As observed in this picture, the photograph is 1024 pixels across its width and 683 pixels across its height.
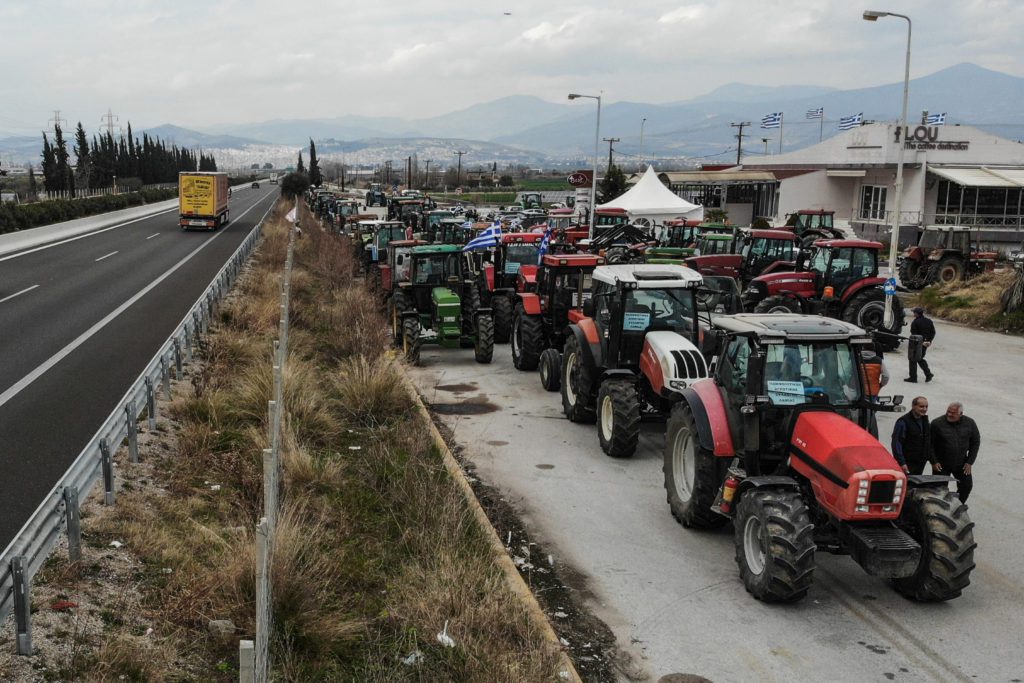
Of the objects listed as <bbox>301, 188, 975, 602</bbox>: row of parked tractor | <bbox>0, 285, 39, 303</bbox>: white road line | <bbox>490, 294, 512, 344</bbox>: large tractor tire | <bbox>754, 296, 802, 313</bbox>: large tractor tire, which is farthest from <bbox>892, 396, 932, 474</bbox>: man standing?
<bbox>0, 285, 39, 303</bbox>: white road line

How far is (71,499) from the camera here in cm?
727

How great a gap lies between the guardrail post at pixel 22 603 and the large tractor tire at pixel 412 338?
1285 cm

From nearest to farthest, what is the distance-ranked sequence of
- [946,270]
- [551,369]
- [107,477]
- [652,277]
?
[107,477] < [652,277] < [551,369] < [946,270]

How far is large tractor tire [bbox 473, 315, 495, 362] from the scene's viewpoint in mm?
18922

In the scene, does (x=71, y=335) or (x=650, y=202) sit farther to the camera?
(x=650, y=202)

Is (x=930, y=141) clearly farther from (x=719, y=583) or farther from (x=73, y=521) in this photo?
(x=73, y=521)

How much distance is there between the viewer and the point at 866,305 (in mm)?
22547

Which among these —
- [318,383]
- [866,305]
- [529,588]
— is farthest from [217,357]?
A: [866,305]

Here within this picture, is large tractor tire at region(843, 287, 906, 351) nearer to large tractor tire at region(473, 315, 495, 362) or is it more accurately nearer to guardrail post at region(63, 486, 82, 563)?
A: large tractor tire at region(473, 315, 495, 362)

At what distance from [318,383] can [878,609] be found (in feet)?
32.2

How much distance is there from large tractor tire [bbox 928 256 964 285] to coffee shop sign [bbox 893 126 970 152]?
82.5 ft

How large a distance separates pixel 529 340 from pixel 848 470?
414 inches

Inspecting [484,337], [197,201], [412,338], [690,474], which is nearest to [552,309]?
[484,337]

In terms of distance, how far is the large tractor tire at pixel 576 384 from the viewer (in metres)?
13.7
